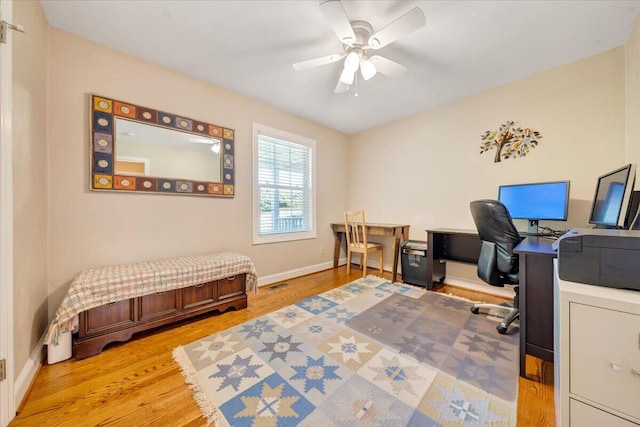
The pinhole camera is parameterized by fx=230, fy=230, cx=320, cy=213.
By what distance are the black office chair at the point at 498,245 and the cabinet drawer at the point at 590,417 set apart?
113 centimetres

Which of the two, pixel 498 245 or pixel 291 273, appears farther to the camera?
pixel 291 273

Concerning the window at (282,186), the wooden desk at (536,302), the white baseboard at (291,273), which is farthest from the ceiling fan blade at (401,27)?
the white baseboard at (291,273)

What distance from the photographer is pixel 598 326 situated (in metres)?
0.76

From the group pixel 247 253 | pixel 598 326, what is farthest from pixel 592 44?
pixel 247 253

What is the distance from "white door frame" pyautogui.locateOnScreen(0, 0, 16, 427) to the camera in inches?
39.6

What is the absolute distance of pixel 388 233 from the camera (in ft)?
10.2

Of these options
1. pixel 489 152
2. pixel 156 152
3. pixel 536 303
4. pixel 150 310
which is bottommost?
pixel 150 310

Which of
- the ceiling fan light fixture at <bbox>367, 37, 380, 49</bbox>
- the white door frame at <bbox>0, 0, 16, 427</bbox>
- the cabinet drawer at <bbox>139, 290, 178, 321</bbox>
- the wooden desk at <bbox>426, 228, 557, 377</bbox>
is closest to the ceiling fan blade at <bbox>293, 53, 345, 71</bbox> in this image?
the ceiling fan light fixture at <bbox>367, 37, 380, 49</bbox>

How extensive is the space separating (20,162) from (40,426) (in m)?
1.30

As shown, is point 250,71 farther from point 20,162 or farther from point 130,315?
point 130,315

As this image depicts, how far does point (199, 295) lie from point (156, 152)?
139 centimetres

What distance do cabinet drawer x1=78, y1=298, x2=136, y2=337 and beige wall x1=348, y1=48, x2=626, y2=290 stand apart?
322 centimetres

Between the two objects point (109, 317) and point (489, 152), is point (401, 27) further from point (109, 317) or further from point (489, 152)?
point (109, 317)

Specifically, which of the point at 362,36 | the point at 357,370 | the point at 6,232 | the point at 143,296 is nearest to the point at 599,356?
the point at 357,370
